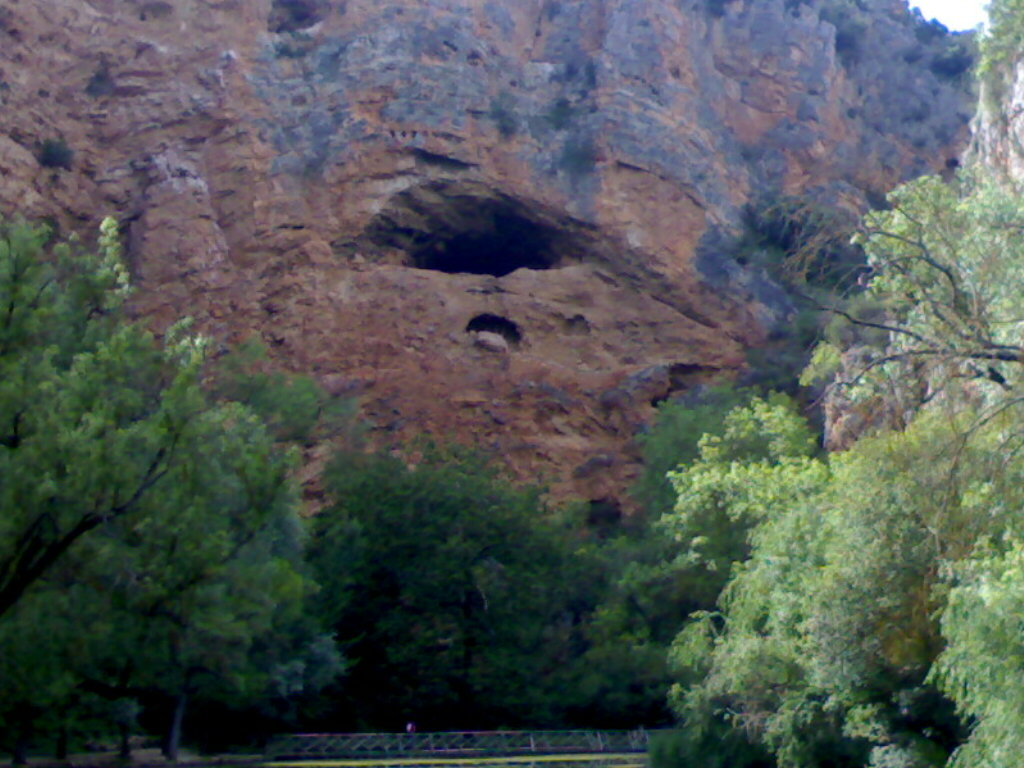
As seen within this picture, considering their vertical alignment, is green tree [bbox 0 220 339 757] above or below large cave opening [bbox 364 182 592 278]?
above

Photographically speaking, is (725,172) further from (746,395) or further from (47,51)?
(47,51)

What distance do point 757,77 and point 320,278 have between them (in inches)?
790

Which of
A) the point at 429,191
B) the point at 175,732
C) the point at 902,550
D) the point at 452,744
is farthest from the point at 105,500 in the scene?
the point at 429,191

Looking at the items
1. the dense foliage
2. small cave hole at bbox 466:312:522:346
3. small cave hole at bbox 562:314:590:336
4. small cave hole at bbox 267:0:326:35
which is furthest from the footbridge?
small cave hole at bbox 267:0:326:35

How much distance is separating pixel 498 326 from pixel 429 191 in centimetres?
475

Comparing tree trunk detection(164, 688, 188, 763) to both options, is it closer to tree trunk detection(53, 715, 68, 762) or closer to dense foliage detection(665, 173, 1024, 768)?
tree trunk detection(53, 715, 68, 762)

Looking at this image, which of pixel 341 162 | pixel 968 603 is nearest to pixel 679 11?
pixel 341 162

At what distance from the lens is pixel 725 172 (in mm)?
42188

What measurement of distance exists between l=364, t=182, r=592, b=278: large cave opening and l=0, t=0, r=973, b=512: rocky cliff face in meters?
0.09

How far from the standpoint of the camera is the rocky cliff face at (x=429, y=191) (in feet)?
117

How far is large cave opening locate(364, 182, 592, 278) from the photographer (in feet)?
124

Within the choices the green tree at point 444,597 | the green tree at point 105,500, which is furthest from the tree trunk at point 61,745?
Answer: the green tree at point 444,597

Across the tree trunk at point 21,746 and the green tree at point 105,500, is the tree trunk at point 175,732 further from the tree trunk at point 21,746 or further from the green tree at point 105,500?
the green tree at point 105,500

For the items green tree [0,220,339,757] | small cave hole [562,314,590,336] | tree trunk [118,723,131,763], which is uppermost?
green tree [0,220,339,757]
